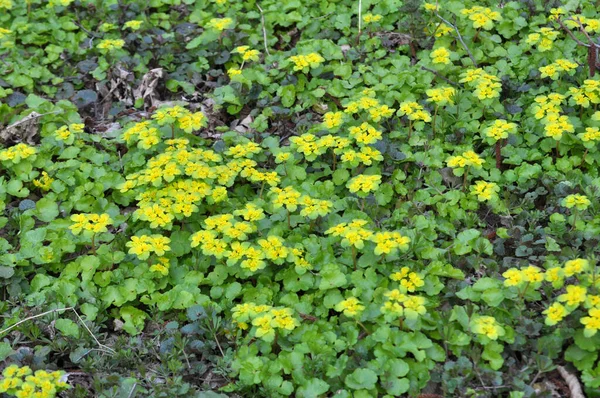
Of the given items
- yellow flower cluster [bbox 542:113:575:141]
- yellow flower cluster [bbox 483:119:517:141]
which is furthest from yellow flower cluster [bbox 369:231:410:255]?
yellow flower cluster [bbox 542:113:575:141]

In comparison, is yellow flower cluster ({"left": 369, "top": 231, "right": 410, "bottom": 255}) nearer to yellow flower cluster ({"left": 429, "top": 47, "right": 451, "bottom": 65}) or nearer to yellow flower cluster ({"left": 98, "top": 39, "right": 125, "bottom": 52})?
yellow flower cluster ({"left": 429, "top": 47, "right": 451, "bottom": 65})

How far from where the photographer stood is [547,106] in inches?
195

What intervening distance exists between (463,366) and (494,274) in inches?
27.3

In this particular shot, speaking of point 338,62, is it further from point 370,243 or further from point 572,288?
point 572,288

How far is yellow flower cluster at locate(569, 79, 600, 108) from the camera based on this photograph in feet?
16.3

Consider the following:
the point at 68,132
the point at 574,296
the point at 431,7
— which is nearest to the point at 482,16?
the point at 431,7

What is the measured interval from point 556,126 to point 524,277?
1.44 metres

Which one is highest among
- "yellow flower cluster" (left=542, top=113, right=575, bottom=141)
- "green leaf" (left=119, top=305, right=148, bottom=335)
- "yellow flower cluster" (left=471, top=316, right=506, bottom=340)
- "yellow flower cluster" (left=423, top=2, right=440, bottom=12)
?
"yellow flower cluster" (left=423, top=2, right=440, bottom=12)

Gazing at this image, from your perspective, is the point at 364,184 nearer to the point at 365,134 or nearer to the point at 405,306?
the point at 365,134

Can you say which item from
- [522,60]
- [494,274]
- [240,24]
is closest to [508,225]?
[494,274]

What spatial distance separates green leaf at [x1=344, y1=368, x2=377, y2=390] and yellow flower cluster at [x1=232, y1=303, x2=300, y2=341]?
41 cm

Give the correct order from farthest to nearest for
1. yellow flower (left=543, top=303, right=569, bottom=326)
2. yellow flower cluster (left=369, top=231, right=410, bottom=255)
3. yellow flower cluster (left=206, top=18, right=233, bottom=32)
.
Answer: yellow flower cluster (left=206, top=18, right=233, bottom=32), yellow flower cluster (left=369, top=231, right=410, bottom=255), yellow flower (left=543, top=303, right=569, bottom=326)

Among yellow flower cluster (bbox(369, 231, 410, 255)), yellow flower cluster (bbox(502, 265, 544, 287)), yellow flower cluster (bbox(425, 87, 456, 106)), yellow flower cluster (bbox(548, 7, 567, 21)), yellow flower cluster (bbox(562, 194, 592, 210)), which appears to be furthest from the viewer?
yellow flower cluster (bbox(548, 7, 567, 21))

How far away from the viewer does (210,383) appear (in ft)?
13.1
